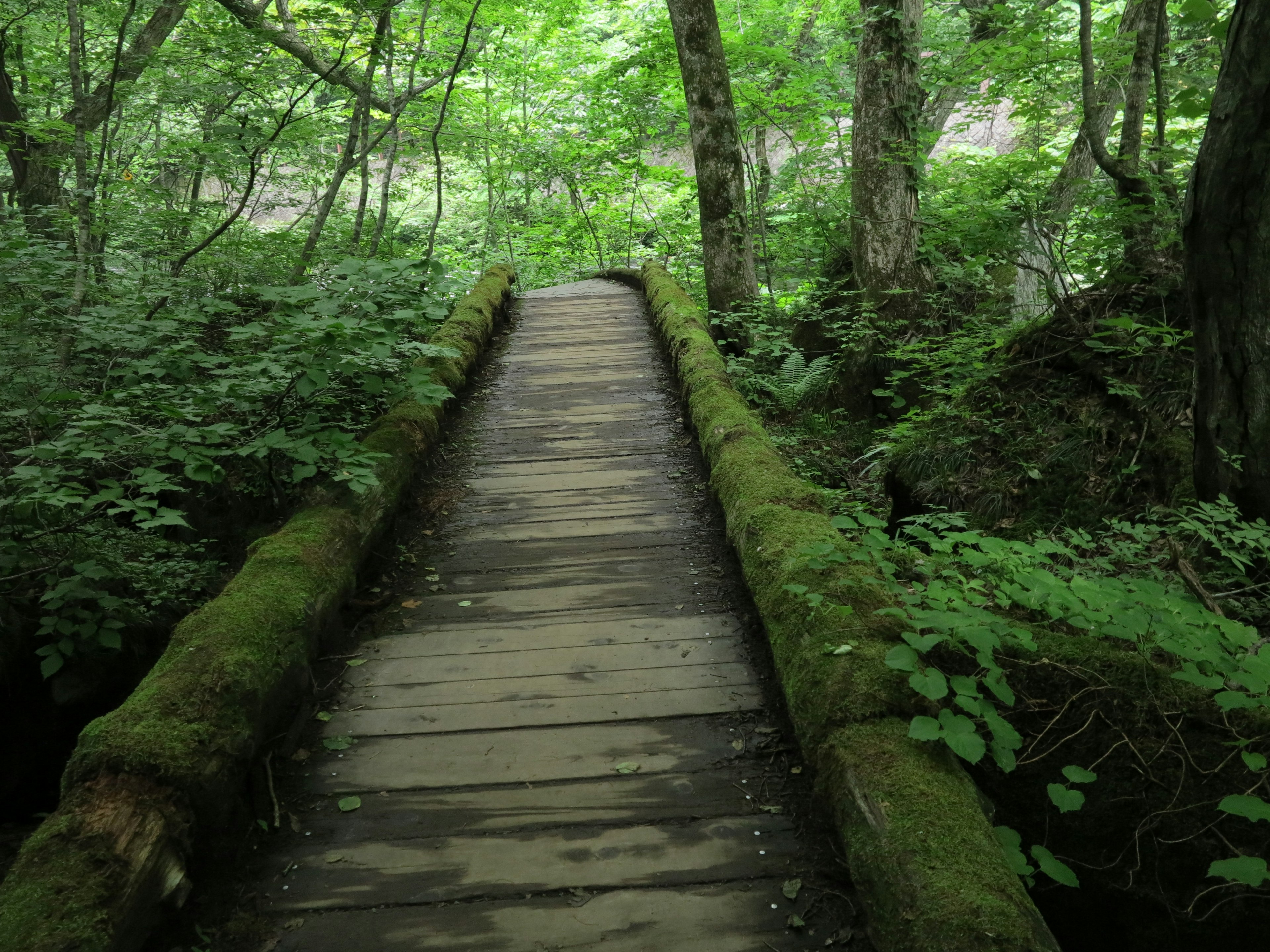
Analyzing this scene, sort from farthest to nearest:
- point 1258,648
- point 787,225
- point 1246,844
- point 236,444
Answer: point 787,225
point 236,444
point 1258,648
point 1246,844

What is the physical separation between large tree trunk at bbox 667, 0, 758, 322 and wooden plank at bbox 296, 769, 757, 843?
23.7 ft

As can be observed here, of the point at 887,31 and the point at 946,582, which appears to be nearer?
the point at 946,582

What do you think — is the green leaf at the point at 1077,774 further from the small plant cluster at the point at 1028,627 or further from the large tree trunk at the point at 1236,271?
the large tree trunk at the point at 1236,271

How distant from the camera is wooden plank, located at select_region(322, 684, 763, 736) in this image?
297cm

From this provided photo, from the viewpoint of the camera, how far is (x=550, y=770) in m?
2.72

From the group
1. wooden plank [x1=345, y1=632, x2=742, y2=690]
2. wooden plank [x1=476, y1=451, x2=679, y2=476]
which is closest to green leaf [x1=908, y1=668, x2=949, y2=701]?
wooden plank [x1=345, y1=632, x2=742, y2=690]

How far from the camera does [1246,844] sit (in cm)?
243

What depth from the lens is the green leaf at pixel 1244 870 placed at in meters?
1.85

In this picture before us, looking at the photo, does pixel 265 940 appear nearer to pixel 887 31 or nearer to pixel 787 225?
pixel 887 31

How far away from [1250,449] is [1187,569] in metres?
0.56

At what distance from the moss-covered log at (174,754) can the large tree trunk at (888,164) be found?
21.0 feet

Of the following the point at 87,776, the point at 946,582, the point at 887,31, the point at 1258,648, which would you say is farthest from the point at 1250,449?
the point at 887,31

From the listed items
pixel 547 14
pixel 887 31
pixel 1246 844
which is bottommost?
pixel 1246 844

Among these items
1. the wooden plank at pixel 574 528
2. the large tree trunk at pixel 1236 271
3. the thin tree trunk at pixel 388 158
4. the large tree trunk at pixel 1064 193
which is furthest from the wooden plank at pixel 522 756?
the thin tree trunk at pixel 388 158
